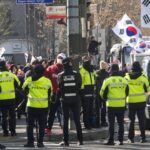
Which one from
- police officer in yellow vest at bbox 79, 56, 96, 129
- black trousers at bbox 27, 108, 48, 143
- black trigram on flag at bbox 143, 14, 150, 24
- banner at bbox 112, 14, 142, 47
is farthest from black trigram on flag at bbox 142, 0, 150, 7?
banner at bbox 112, 14, 142, 47

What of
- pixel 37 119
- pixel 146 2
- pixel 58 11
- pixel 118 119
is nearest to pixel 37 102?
pixel 37 119

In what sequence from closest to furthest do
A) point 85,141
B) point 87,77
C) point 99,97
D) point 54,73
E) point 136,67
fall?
point 136,67
point 85,141
point 54,73
point 87,77
point 99,97

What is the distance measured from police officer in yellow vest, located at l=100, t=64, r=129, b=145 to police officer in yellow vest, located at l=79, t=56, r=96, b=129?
231 cm

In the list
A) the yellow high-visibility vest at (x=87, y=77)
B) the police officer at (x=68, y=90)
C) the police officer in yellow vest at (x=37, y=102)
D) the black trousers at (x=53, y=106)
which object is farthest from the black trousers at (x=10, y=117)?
the police officer at (x=68, y=90)

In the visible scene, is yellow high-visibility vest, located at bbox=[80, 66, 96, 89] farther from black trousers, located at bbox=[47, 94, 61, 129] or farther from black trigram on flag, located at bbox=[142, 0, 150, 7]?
black trigram on flag, located at bbox=[142, 0, 150, 7]

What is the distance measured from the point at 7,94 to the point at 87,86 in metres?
2.16

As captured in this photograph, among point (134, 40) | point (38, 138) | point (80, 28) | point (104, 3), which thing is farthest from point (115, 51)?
point (38, 138)

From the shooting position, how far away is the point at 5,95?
60.4 ft

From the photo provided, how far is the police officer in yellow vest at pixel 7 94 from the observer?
18297 millimetres

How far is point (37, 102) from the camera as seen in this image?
53.5ft

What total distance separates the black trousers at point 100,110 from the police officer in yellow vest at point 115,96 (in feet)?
10.3

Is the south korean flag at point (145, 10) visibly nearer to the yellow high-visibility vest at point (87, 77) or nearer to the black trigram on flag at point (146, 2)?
the black trigram on flag at point (146, 2)

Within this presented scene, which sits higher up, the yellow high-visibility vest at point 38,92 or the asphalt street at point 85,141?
the yellow high-visibility vest at point 38,92

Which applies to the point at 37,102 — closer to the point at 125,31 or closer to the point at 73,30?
the point at 73,30
